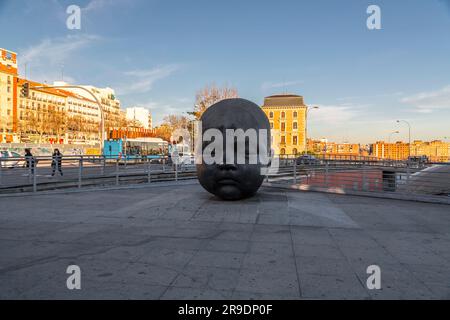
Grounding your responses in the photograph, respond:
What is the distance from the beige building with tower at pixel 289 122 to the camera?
98250 millimetres

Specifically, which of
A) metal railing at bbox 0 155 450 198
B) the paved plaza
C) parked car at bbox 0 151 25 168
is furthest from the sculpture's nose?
parked car at bbox 0 151 25 168

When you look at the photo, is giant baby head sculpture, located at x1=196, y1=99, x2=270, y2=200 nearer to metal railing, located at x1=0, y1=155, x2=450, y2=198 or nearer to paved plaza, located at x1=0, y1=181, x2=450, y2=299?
paved plaza, located at x1=0, y1=181, x2=450, y2=299

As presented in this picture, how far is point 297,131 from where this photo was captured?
98312mm

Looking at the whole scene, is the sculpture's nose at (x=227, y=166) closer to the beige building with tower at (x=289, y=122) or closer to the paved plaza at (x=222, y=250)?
the paved plaza at (x=222, y=250)

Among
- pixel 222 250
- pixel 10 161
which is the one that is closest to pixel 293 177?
pixel 222 250

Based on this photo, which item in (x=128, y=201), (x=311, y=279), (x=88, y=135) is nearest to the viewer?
(x=311, y=279)

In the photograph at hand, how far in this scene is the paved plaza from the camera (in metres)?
4.05

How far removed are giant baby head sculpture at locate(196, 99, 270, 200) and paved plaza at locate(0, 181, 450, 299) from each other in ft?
2.22

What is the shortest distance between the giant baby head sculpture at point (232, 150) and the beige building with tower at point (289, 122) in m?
89.1

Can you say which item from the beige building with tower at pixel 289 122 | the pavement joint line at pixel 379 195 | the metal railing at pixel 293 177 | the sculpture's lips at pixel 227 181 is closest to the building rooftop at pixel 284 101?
the beige building with tower at pixel 289 122

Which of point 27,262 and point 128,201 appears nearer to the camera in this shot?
point 27,262

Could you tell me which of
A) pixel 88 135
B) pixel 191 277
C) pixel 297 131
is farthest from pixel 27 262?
pixel 88 135
